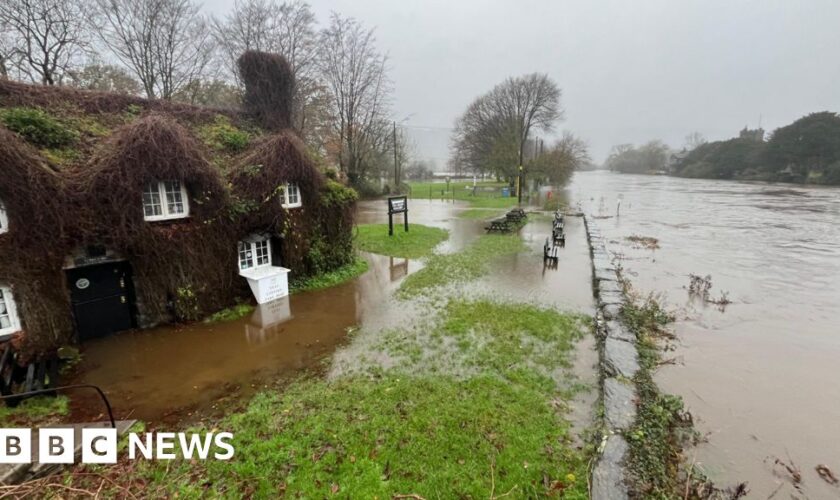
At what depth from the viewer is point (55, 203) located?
5.95 meters

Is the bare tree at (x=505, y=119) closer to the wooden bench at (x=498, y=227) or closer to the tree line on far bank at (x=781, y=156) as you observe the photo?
the wooden bench at (x=498, y=227)

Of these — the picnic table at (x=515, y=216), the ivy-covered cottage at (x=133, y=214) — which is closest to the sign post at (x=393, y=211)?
the ivy-covered cottage at (x=133, y=214)

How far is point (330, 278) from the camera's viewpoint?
10.6m

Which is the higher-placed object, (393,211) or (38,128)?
(38,128)

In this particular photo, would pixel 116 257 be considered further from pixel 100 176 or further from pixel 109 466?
pixel 109 466

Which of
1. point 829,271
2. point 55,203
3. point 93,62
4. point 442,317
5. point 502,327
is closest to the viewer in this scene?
point 55,203

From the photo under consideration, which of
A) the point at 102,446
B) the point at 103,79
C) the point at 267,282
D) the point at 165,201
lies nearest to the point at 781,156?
the point at 267,282

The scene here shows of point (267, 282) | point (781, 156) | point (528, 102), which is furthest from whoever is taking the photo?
point (781, 156)

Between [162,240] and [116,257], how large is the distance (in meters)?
0.83

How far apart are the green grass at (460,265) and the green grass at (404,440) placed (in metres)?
4.42

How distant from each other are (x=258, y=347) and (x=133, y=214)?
11.7ft

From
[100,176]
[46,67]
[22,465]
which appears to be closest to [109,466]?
[22,465]

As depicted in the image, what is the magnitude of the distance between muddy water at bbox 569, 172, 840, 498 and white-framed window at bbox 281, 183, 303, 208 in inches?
362

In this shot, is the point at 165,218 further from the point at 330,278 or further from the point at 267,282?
the point at 330,278
